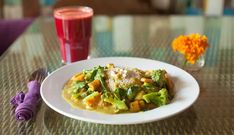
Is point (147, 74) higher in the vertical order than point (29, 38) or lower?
higher

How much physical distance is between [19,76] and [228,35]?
883 mm

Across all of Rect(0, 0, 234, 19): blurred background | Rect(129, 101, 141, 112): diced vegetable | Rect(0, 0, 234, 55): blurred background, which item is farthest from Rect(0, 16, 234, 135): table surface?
Rect(0, 0, 234, 19): blurred background

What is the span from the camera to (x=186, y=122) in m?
0.92

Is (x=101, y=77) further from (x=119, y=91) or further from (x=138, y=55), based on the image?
(x=138, y=55)

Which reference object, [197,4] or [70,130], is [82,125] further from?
[197,4]

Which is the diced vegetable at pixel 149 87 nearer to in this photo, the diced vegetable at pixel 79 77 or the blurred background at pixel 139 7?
the diced vegetable at pixel 79 77

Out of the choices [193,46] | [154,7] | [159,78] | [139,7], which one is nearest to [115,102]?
[159,78]

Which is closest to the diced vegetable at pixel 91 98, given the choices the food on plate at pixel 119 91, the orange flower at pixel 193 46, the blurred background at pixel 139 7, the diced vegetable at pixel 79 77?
the food on plate at pixel 119 91

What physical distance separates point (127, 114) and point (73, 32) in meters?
0.53

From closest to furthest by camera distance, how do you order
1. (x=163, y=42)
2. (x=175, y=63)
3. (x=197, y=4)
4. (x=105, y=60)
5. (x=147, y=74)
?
(x=147, y=74)
(x=105, y=60)
(x=175, y=63)
(x=163, y=42)
(x=197, y=4)

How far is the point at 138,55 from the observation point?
1.39 meters

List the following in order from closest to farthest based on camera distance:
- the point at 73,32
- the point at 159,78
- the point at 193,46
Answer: the point at 159,78 < the point at 193,46 < the point at 73,32

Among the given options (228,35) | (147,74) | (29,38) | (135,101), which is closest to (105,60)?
(147,74)

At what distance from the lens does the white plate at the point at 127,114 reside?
84cm
